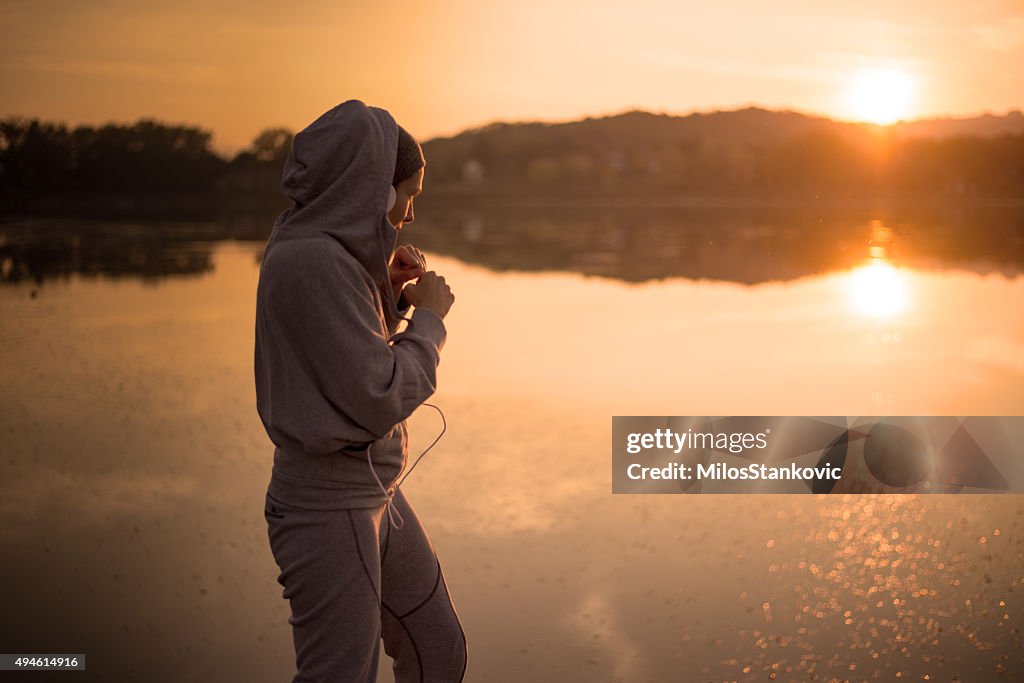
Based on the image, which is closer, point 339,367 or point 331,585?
point 339,367

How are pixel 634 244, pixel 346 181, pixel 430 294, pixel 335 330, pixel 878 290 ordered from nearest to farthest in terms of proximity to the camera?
pixel 335 330
pixel 346 181
pixel 430 294
pixel 878 290
pixel 634 244

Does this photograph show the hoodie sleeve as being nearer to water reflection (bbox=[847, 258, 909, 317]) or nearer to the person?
the person

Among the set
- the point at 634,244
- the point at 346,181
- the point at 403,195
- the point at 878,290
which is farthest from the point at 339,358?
the point at 634,244

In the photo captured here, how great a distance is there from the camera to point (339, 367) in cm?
227

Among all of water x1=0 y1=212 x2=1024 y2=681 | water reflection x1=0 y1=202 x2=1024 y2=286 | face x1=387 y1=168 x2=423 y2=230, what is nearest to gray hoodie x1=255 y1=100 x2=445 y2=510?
face x1=387 y1=168 x2=423 y2=230

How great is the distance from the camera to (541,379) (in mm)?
10133

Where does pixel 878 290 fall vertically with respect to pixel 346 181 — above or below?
below

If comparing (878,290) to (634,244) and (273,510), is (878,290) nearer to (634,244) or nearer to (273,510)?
(634,244)

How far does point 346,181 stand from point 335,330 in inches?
14.1

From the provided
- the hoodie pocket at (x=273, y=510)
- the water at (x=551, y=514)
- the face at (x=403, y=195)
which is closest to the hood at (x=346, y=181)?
the face at (x=403, y=195)

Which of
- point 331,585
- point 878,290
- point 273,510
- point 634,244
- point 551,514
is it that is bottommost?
point 634,244

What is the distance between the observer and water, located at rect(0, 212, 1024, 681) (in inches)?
168

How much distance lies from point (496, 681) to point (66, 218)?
5092 cm

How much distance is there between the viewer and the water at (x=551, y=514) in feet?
14.0
